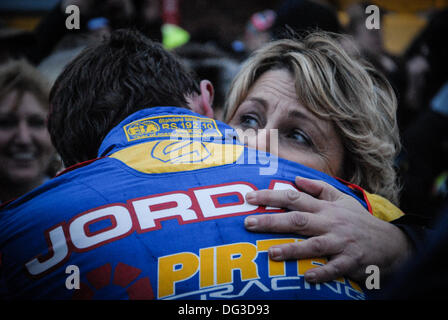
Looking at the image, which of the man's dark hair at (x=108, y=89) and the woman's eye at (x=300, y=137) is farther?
the woman's eye at (x=300, y=137)

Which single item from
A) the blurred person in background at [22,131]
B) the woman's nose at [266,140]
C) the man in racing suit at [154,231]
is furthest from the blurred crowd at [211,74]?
the man in racing suit at [154,231]

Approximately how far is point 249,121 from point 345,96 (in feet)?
1.61

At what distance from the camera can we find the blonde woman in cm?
124

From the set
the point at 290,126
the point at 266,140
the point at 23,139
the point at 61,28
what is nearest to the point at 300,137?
the point at 290,126

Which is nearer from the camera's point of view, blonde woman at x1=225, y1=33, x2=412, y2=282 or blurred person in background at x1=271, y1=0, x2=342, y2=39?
blonde woman at x1=225, y1=33, x2=412, y2=282

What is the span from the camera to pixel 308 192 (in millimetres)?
1363

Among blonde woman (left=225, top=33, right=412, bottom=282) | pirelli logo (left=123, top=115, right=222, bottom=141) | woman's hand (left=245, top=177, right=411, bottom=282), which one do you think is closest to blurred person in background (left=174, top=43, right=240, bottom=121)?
blonde woman (left=225, top=33, right=412, bottom=282)

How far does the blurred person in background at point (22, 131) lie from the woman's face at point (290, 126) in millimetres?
1672

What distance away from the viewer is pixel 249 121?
1.99 m

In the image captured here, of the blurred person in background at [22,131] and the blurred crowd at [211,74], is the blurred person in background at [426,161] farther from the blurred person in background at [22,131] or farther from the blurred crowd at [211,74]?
the blurred person in background at [22,131]

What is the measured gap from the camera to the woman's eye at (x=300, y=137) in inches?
72.8

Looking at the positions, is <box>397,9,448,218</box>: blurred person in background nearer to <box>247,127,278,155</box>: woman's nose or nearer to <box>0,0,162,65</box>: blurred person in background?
<box>247,127,278,155</box>: woman's nose
